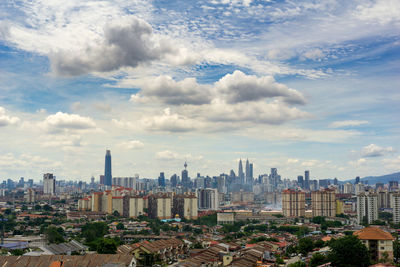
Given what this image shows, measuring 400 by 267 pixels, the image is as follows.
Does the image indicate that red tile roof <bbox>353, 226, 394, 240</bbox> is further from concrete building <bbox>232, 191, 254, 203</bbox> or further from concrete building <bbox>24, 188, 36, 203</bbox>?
concrete building <bbox>232, 191, 254, 203</bbox>

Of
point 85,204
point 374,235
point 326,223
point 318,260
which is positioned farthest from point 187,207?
point 318,260

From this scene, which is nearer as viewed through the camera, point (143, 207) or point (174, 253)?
point (174, 253)

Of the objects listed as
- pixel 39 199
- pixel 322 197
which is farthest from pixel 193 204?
pixel 39 199

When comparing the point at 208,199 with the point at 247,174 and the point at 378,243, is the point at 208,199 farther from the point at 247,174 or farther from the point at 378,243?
the point at 247,174

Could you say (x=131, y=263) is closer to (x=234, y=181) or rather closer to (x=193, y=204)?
(x=193, y=204)

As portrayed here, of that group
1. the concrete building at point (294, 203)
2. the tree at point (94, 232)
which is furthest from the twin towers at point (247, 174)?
the tree at point (94, 232)

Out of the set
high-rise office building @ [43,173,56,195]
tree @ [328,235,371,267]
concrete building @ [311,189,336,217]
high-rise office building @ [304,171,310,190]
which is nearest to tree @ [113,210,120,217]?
concrete building @ [311,189,336,217]
